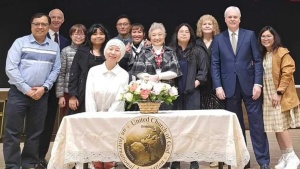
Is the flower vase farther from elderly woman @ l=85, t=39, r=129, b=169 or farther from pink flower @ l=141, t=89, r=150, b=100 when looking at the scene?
elderly woman @ l=85, t=39, r=129, b=169

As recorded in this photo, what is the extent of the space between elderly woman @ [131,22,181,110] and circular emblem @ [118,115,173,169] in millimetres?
885

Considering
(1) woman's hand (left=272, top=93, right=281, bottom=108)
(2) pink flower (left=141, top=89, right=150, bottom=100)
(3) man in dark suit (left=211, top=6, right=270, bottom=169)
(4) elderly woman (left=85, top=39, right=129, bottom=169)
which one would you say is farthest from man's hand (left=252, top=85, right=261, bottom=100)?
(2) pink flower (left=141, top=89, right=150, bottom=100)

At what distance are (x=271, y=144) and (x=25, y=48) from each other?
3700 mm

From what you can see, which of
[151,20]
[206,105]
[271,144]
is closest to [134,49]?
[206,105]

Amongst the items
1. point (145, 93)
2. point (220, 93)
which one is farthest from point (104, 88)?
point (220, 93)

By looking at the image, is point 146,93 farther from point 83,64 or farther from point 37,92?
point 37,92

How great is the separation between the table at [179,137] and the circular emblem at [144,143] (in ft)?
0.17

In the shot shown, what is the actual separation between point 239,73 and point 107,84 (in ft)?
4.49

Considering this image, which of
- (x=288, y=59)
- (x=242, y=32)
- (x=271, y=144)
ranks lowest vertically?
(x=271, y=144)

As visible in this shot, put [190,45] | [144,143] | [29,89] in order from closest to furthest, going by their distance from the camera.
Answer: [144,143], [29,89], [190,45]

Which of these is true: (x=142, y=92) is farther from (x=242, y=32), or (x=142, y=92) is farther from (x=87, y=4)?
(x=87, y=4)

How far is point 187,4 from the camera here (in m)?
7.84

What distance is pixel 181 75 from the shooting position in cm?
432

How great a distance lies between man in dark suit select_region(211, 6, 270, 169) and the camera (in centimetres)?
439
